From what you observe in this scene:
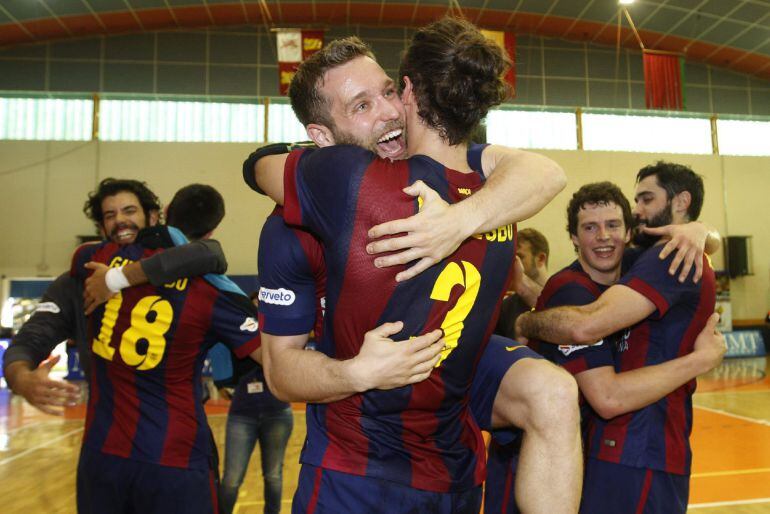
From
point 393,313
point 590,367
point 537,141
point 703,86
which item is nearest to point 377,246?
point 393,313

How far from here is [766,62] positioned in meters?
19.8

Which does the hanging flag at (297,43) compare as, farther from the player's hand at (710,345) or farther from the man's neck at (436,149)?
the man's neck at (436,149)

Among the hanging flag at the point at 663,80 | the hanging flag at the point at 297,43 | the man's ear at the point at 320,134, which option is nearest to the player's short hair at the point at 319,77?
the man's ear at the point at 320,134

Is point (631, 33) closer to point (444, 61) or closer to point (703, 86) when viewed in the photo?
point (703, 86)

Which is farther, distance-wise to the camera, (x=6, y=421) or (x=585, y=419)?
(x=6, y=421)

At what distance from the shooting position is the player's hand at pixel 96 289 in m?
2.85

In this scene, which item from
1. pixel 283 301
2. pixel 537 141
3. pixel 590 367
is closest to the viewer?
pixel 283 301

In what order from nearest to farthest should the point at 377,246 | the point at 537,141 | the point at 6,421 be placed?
1. the point at 377,246
2. the point at 6,421
3. the point at 537,141

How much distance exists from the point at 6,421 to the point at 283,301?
10.0 metres

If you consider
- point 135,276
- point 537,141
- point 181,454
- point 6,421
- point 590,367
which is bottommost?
point 6,421

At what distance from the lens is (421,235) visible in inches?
61.4

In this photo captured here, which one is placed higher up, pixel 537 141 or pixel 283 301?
pixel 537 141

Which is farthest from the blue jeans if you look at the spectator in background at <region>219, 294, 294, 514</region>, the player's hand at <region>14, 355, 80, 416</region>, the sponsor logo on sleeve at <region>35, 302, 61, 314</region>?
the player's hand at <region>14, 355, 80, 416</region>

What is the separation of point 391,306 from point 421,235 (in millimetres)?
233
